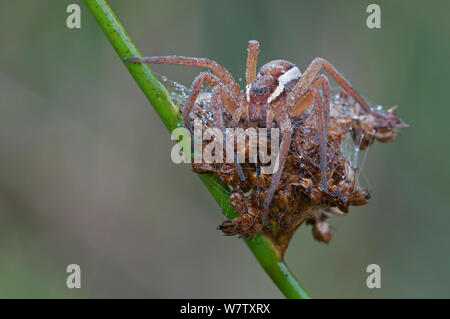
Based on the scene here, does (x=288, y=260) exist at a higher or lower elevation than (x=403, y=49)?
lower

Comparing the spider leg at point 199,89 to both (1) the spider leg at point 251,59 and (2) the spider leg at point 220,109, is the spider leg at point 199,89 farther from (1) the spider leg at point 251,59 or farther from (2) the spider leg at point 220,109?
(1) the spider leg at point 251,59

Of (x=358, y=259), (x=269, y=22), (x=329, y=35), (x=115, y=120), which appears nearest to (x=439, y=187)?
(x=358, y=259)

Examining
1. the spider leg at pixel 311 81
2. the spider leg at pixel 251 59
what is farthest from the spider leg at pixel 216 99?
the spider leg at pixel 251 59

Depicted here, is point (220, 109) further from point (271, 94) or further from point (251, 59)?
point (251, 59)

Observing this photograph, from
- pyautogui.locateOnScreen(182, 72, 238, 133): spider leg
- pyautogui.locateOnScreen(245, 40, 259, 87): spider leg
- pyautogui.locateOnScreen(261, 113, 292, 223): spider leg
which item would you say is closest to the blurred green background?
pyautogui.locateOnScreen(245, 40, 259, 87): spider leg

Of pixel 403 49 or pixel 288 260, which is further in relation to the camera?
pixel 288 260

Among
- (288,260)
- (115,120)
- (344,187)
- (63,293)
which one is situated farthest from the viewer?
(288,260)

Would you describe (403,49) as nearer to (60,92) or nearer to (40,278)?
(60,92)

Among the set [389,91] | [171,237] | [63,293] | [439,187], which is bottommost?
[63,293]

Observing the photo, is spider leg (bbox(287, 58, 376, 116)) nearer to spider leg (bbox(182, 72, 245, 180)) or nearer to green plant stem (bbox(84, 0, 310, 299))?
spider leg (bbox(182, 72, 245, 180))
